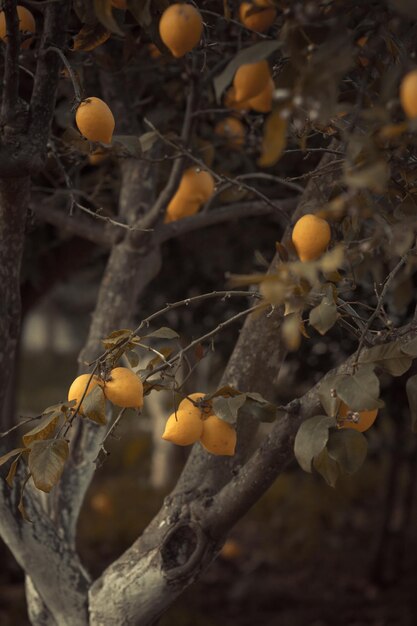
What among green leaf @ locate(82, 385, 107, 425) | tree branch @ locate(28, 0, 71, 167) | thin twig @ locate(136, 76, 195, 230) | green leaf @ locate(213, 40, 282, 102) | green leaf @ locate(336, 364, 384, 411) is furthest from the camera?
thin twig @ locate(136, 76, 195, 230)

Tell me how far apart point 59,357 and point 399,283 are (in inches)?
331

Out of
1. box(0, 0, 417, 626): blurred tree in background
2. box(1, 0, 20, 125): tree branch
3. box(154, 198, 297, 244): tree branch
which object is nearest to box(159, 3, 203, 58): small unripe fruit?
box(0, 0, 417, 626): blurred tree in background

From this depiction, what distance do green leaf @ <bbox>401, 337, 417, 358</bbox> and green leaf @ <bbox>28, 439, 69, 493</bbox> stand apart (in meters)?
0.49

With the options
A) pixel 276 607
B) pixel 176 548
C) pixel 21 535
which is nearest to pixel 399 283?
pixel 176 548

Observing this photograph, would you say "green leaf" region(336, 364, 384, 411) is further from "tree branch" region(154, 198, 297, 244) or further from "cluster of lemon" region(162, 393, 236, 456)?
"tree branch" region(154, 198, 297, 244)

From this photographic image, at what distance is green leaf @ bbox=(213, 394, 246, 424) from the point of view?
1185 mm

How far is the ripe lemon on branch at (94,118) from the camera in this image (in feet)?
4.00

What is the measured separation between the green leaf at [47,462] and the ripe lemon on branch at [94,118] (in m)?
0.45

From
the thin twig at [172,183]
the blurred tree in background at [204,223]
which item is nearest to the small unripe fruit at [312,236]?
the blurred tree in background at [204,223]

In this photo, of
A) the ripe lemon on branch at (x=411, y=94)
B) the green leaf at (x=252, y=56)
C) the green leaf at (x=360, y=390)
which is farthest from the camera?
the green leaf at (x=360, y=390)

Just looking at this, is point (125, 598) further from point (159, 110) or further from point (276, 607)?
point (276, 607)

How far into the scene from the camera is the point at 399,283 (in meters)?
0.94

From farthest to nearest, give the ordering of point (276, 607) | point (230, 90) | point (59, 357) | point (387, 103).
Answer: point (59, 357), point (276, 607), point (230, 90), point (387, 103)

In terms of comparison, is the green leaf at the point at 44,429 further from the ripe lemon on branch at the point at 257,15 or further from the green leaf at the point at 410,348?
the ripe lemon on branch at the point at 257,15
